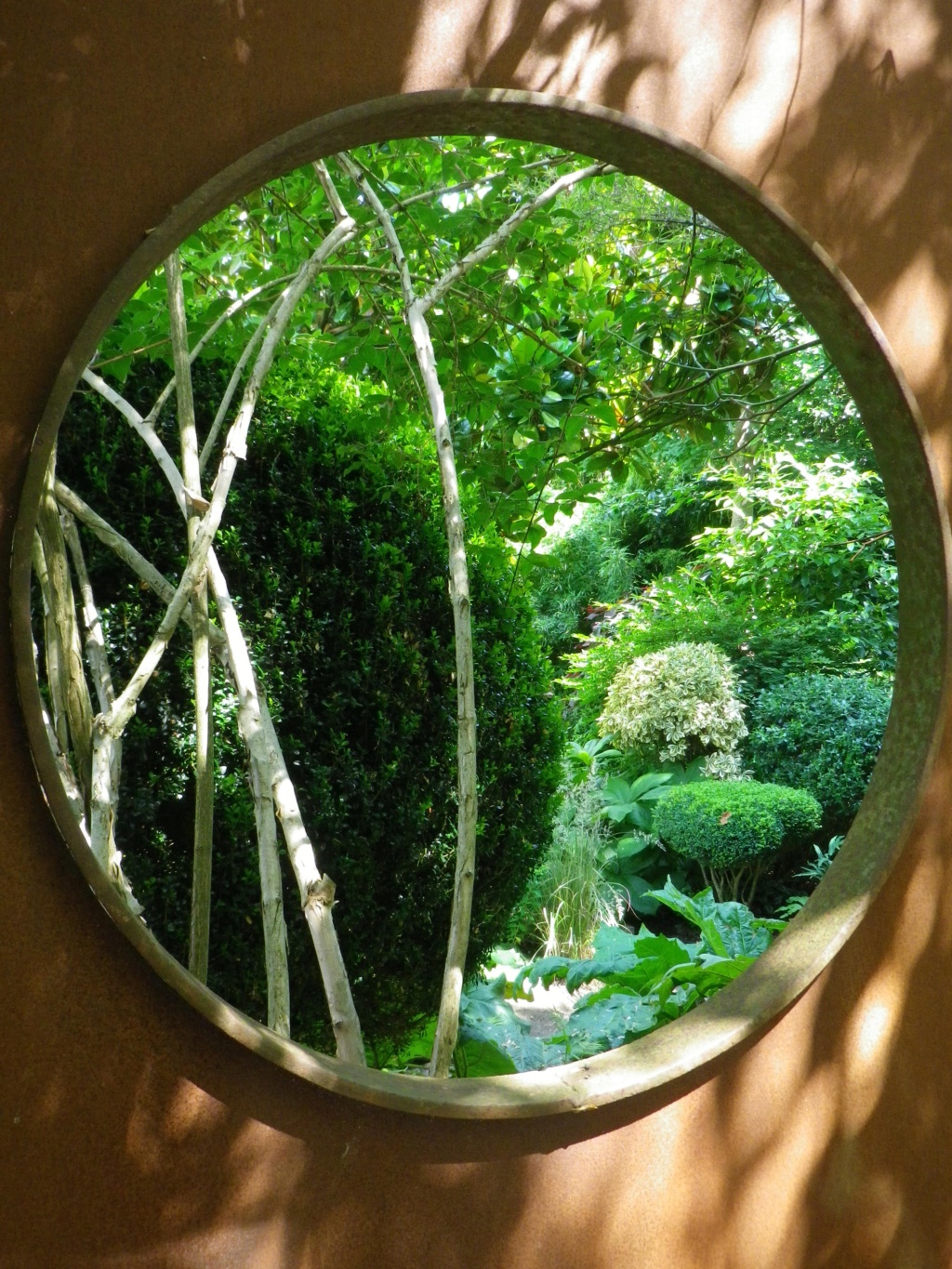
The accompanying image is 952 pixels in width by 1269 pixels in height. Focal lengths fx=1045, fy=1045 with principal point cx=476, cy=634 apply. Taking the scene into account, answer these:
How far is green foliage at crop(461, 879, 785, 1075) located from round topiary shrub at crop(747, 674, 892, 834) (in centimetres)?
260

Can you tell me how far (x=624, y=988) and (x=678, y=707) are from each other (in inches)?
A: 136

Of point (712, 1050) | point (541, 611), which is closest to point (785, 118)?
point (712, 1050)

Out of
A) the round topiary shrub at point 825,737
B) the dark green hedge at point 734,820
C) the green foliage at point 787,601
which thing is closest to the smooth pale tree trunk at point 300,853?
the dark green hedge at point 734,820

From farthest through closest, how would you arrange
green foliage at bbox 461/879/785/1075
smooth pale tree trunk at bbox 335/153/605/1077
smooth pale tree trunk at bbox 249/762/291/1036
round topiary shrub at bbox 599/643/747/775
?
round topiary shrub at bbox 599/643/747/775 < green foliage at bbox 461/879/785/1075 < smooth pale tree trunk at bbox 335/153/605/1077 < smooth pale tree trunk at bbox 249/762/291/1036

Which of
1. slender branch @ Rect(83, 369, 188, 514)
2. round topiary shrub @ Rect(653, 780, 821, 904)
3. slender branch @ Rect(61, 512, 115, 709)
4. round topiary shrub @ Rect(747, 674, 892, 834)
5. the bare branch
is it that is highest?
the bare branch

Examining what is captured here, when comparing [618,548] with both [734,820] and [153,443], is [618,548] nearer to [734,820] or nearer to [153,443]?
[734,820]

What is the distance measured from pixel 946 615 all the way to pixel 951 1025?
0.60 m

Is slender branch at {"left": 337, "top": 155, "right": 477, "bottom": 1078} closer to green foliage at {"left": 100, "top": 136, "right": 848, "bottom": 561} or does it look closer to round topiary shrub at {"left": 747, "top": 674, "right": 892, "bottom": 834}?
green foliage at {"left": 100, "top": 136, "right": 848, "bottom": 561}

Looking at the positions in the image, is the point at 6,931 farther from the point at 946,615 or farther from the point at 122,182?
the point at 946,615

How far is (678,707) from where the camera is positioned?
224 inches

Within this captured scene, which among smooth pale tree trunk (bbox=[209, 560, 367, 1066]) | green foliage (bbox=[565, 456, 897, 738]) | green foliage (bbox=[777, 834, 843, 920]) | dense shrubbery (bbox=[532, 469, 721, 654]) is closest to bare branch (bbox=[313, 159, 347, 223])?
smooth pale tree trunk (bbox=[209, 560, 367, 1066])

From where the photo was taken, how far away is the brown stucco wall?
3.51 feet

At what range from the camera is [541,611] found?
29.2 feet

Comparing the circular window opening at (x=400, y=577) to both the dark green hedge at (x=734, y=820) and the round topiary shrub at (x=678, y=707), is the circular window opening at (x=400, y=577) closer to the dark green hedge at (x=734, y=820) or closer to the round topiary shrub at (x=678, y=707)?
the dark green hedge at (x=734, y=820)
